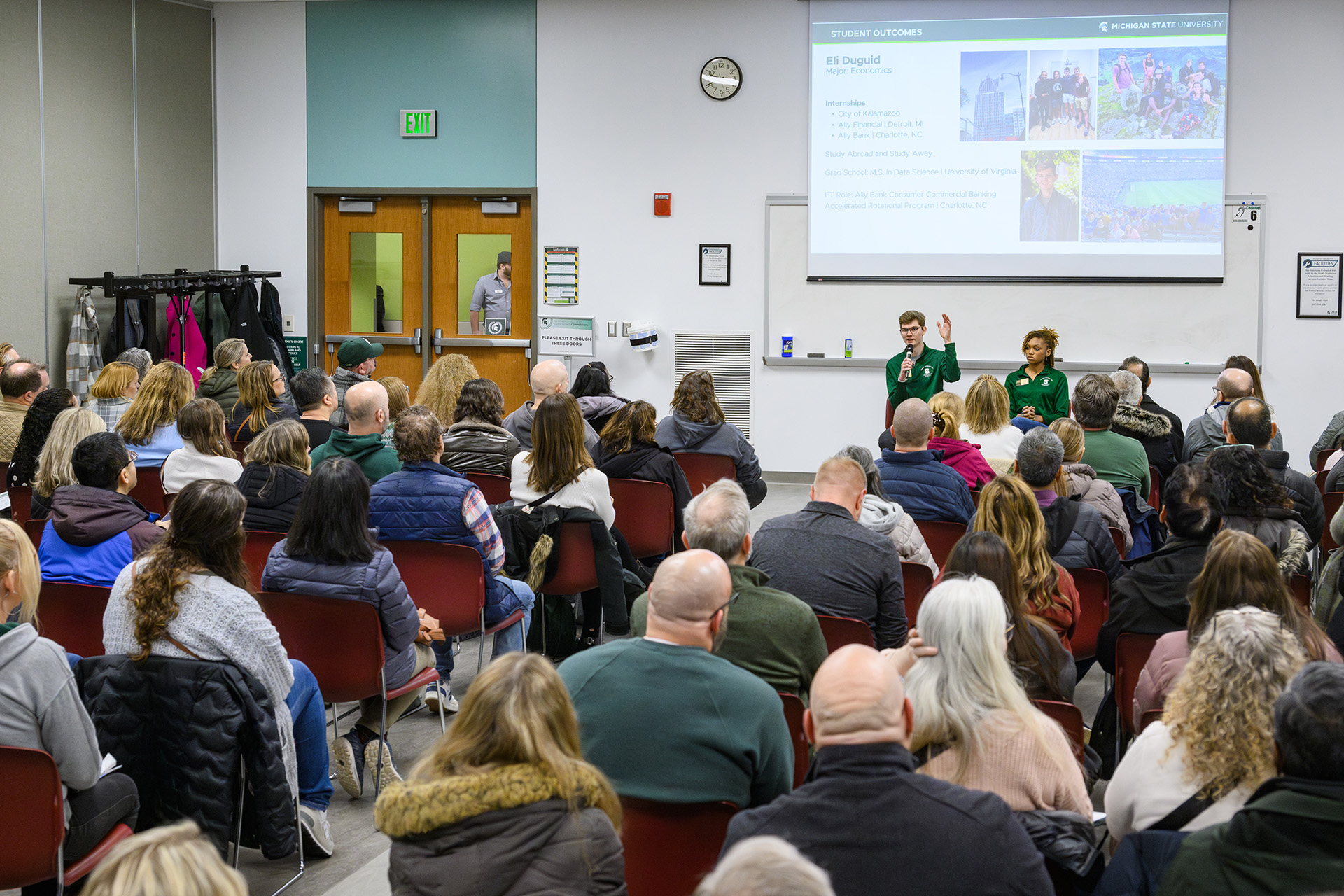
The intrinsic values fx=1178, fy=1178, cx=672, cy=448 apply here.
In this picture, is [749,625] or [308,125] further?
[308,125]

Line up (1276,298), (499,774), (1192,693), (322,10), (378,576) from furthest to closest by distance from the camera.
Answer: (322,10), (1276,298), (378,576), (1192,693), (499,774)

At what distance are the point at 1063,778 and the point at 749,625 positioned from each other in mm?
828

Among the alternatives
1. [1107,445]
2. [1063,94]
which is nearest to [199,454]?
[1107,445]

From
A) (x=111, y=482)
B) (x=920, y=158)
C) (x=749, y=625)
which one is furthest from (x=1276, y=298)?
(x=111, y=482)

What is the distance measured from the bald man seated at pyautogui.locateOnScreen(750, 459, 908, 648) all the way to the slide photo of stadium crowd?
21.0ft

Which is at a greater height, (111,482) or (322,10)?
(322,10)

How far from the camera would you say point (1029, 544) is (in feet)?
11.3

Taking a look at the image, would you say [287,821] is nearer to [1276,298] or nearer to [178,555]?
[178,555]

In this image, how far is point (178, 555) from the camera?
2.89m

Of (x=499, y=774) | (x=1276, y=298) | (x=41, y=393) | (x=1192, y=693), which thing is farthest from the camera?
(x=1276, y=298)

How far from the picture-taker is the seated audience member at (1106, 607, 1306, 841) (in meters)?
2.02

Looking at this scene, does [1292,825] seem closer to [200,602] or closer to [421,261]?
[200,602]

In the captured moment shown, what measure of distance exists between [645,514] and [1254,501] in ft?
8.21

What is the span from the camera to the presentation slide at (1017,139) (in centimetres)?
868
